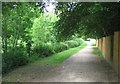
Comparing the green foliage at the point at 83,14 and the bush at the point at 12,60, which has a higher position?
the green foliage at the point at 83,14

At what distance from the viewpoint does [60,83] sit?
10125 mm

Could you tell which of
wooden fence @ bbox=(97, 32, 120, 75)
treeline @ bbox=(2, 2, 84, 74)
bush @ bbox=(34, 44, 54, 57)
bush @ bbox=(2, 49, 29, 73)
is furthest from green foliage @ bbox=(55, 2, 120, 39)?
bush @ bbox=(34, 44, 54, 57)

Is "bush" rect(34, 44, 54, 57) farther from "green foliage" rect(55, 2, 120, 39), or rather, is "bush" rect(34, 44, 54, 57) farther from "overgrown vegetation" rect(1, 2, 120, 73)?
"green foliage" rect(55, 2, 120, 39)

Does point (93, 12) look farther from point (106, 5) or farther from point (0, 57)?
point (0, 57)

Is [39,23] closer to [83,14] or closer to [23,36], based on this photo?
[23,36]

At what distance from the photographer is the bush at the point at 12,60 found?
13607 millimetres

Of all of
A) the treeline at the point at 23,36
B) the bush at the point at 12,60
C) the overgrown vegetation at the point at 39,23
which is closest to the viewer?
the bush at the point at 12,60

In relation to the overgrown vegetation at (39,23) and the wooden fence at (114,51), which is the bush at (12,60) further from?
the wooden fence at (114,51)

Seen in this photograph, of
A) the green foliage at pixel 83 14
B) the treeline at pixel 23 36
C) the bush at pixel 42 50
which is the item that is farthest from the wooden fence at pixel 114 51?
the bush at pixel 42 50

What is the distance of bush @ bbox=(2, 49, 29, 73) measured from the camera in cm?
1361

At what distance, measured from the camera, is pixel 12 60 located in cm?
1523

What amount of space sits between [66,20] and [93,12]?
2.23 metres

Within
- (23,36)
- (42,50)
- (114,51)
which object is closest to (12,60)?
(114,51)

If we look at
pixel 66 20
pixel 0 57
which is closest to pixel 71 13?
pixel 66 20
